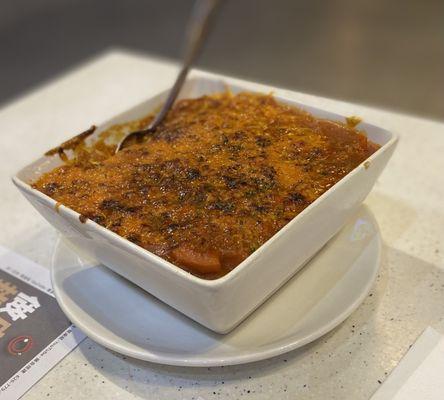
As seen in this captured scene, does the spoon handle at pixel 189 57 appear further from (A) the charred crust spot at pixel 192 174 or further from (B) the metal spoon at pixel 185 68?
(A) the charred crust spot at pixel 192 174

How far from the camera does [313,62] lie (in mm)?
3504

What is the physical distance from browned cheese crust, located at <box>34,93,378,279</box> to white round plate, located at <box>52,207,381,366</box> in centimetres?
12

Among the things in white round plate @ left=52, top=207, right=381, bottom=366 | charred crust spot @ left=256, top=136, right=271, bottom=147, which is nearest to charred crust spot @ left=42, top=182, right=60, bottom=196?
white round plate @ left=52, top=207, right=381, bottom=366

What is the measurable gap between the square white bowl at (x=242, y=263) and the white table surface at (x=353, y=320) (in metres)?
0.11

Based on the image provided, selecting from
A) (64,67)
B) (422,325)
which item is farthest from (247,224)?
(64,67)

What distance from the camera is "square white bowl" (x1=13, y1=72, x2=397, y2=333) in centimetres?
67

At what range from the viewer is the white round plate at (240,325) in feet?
2.40

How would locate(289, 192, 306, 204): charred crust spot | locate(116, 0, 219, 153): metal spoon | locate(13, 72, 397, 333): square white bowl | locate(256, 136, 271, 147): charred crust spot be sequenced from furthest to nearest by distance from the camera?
locate(116, 0, 219, 153): metal spoon, locate(256, 136, 271, 147): charred crust spot, locate(289, 192, 306, 204): charred crust spot, locate(13, 72, 397, 333): square white bowl

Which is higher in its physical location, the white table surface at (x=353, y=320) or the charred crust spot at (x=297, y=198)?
the charred crust spot at (x=297, y=198)

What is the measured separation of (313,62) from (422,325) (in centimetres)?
296

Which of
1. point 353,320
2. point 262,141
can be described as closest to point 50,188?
point 262,141

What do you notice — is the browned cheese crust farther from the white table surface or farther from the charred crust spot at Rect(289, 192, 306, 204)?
the white table surface

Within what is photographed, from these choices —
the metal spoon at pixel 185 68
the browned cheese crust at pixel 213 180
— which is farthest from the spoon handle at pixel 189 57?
the browned cheese crust at pixel 213 180

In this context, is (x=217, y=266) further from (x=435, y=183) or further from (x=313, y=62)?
(x=313, y=62)
